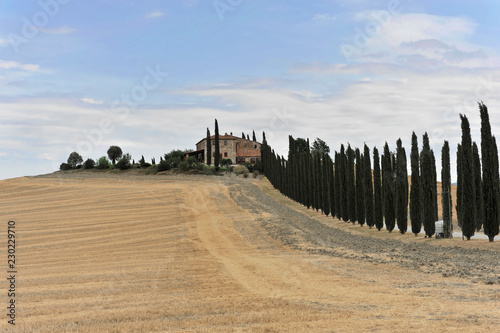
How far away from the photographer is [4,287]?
1410cm

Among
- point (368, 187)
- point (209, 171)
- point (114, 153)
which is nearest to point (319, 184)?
point (368, 187)

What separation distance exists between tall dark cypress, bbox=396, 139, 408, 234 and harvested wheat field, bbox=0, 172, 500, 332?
1252mm

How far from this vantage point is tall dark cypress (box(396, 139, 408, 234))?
29953 mm

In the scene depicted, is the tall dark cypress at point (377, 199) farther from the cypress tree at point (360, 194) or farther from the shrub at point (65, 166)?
the shrub at point (65, 166)

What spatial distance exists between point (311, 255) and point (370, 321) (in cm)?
1009

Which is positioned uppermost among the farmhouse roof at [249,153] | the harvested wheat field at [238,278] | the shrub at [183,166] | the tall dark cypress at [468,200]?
the farmhouse roof at [249,153]

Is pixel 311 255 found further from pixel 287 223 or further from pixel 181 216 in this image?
pixel 181 216

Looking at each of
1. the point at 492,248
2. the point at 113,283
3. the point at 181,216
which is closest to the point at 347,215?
the point at 181,216

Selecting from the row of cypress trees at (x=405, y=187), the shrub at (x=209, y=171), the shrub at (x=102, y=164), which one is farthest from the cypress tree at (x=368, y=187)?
the shrub at (x=102, y=164)

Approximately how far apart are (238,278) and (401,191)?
19151 mm

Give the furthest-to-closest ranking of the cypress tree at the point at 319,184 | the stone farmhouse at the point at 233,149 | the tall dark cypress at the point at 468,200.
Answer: the stone farmhouse at the point at 233,149 < the cypress tree at the point at 319,184 < the tall dark cypress at the point at 468,200

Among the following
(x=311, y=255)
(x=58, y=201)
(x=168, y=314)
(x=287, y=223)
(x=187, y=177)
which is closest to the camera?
(x=168, y=314)

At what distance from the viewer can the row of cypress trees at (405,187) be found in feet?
82.7

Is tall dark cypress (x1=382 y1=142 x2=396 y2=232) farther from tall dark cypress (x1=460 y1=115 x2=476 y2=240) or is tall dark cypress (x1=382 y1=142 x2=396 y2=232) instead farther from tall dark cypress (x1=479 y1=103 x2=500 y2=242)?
tall dark cypress (x1=479 y1=103 x2=500 y2=242)
